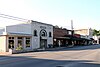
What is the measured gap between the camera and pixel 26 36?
149 ft

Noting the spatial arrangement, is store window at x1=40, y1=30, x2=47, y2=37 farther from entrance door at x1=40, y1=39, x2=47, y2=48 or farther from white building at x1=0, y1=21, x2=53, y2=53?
entrance door at x1=40, y1=39, x2=47, y2=48

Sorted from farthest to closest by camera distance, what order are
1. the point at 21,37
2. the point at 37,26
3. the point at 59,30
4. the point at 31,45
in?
the point at 59,30 < the point at 37,26 < the point at 31,45 < the point at 21,37

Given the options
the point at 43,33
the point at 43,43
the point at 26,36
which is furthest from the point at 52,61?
the point at 43,33

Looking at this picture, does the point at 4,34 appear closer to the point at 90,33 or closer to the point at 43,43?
the point at 43,43

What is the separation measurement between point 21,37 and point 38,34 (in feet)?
25.7

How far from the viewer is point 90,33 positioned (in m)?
114

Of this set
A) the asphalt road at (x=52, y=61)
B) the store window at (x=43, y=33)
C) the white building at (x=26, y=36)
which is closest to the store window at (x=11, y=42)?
the white building at (x=26, y=36)

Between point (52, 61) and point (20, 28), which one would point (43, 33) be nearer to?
point (20, 28)

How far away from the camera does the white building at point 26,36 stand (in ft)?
133

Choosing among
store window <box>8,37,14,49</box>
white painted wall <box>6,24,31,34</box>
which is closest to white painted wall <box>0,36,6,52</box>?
store window <box>8,37,14,49</box>

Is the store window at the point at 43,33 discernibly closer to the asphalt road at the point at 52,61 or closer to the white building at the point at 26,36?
the white building at the point at 26,36

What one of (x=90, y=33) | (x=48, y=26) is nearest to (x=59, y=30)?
(x=48, y=26)

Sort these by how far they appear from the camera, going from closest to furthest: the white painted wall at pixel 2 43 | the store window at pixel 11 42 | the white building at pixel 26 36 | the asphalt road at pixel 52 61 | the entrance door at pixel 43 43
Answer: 1. the asphalt road at pixel 52 61
2. the white painted wall at pixel 2 43
3. the white building at pixel 26 36
4. the store window at pixel 11 42
5. the entrance door at pixel 43 43

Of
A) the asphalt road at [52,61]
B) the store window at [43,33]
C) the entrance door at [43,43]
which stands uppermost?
the store window at [43,33]
